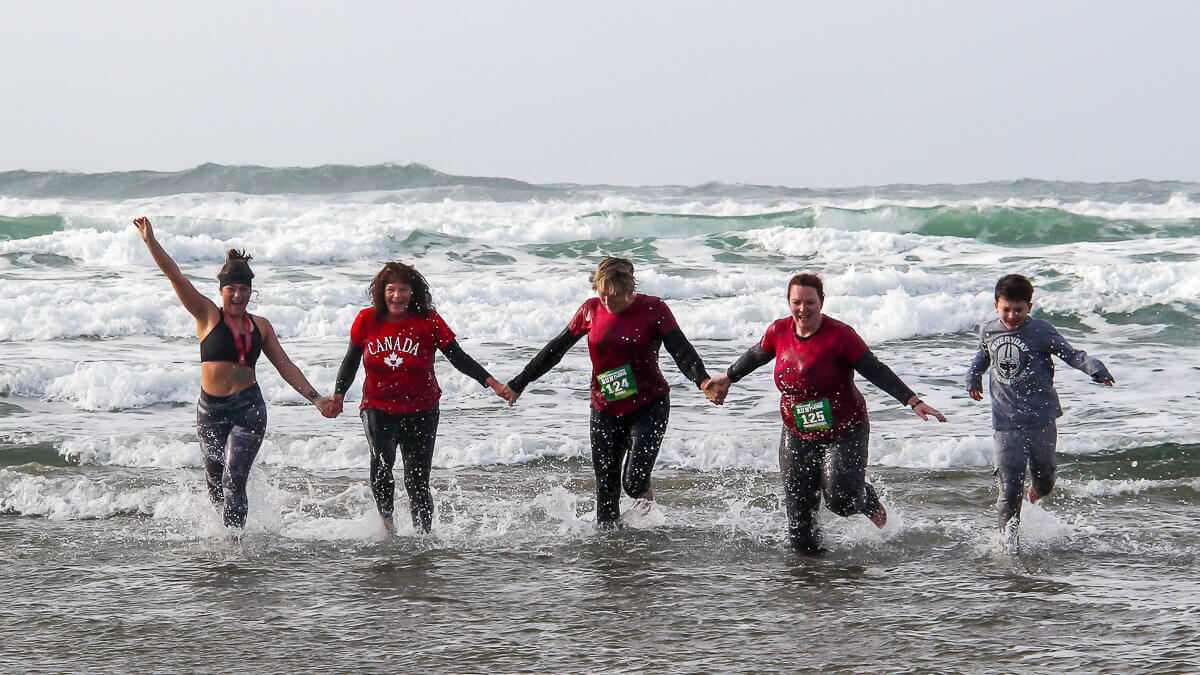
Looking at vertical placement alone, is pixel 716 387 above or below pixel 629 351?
below

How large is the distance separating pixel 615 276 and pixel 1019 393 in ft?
7.46

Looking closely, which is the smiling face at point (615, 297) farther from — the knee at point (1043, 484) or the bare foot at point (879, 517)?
the knee at point (1043, 484)

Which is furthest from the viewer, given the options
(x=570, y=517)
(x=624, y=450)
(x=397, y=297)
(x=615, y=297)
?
(x=570, y=517)

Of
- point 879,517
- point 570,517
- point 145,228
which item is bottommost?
point 570,517

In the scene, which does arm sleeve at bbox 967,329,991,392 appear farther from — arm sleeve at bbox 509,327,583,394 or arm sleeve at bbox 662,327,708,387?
arm sleeve at bbox 509,327,583,394

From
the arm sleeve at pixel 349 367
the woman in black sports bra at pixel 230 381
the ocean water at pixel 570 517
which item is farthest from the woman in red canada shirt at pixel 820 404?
the woman in black sports bra at pixel 230 381

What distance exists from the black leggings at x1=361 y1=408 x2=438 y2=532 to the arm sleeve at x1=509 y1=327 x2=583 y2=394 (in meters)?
0.62

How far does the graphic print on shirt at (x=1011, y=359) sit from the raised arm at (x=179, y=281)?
168 inches

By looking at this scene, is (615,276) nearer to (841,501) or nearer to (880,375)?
(880,375)

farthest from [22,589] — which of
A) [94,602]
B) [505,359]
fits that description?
[505,359]

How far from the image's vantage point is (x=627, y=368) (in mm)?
6586

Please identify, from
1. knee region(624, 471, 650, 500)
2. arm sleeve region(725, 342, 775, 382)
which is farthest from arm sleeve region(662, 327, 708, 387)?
knee region(624, 471, 650, 500)

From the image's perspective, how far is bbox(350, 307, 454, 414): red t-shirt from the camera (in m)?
6.45

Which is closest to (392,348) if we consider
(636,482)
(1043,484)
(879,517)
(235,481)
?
(235,481)
